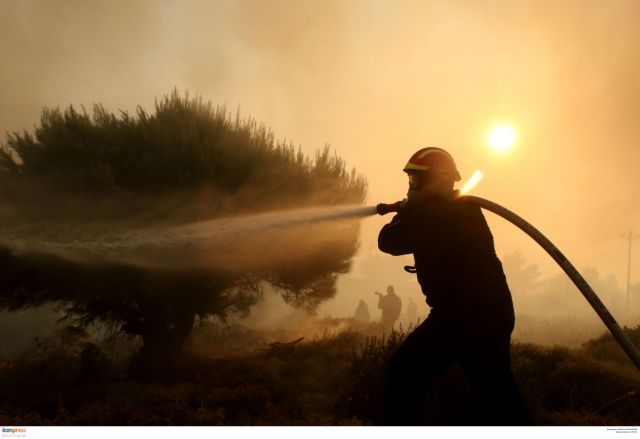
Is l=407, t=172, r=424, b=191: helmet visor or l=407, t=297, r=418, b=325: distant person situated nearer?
l=407, t=172, r=424, b=191: helmet visor

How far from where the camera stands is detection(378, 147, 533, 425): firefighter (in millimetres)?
2449

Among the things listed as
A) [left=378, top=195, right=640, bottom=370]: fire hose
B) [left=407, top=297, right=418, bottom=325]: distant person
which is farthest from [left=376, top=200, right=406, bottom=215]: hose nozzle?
[left=407, top=297, right=418, bottom=325]: distant person

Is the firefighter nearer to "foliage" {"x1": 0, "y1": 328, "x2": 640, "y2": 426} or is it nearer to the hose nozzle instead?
the hose nozzle

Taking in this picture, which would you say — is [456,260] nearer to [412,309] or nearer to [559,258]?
[559,258]

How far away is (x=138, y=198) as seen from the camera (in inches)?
232

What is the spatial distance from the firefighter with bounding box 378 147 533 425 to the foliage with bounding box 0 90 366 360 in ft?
12.8

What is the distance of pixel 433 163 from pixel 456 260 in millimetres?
690

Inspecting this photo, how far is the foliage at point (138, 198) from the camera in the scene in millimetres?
5770

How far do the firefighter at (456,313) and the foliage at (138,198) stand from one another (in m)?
3.90
